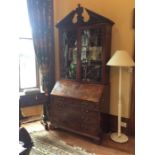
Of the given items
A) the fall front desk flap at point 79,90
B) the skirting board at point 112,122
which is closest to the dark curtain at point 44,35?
the fall front desk flap at point 79,90

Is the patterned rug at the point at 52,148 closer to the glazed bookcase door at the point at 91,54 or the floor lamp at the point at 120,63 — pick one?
the floor lamp at the point at 120,63

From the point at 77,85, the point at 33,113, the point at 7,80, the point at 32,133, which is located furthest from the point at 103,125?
the point at 7,80

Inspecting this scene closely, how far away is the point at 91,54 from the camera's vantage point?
355 cm

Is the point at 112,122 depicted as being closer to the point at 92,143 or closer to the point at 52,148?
the point at 92,143

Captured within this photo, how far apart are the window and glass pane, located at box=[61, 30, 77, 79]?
80cm

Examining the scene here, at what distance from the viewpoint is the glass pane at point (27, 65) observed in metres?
4.24

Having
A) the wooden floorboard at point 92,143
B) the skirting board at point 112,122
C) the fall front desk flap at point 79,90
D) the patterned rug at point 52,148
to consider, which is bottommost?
the wooden floorboard at point 92,143

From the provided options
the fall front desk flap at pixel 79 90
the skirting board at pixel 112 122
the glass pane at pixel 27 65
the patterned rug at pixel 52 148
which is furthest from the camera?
the glass pane at pixel 27 65

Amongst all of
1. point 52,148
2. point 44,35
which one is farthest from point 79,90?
point 44,35

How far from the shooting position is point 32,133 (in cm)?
360

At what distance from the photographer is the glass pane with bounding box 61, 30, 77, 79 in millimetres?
3746

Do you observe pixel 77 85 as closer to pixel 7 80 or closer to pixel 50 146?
pixel 50 146

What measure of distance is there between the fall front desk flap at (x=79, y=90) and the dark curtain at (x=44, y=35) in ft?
1.46
